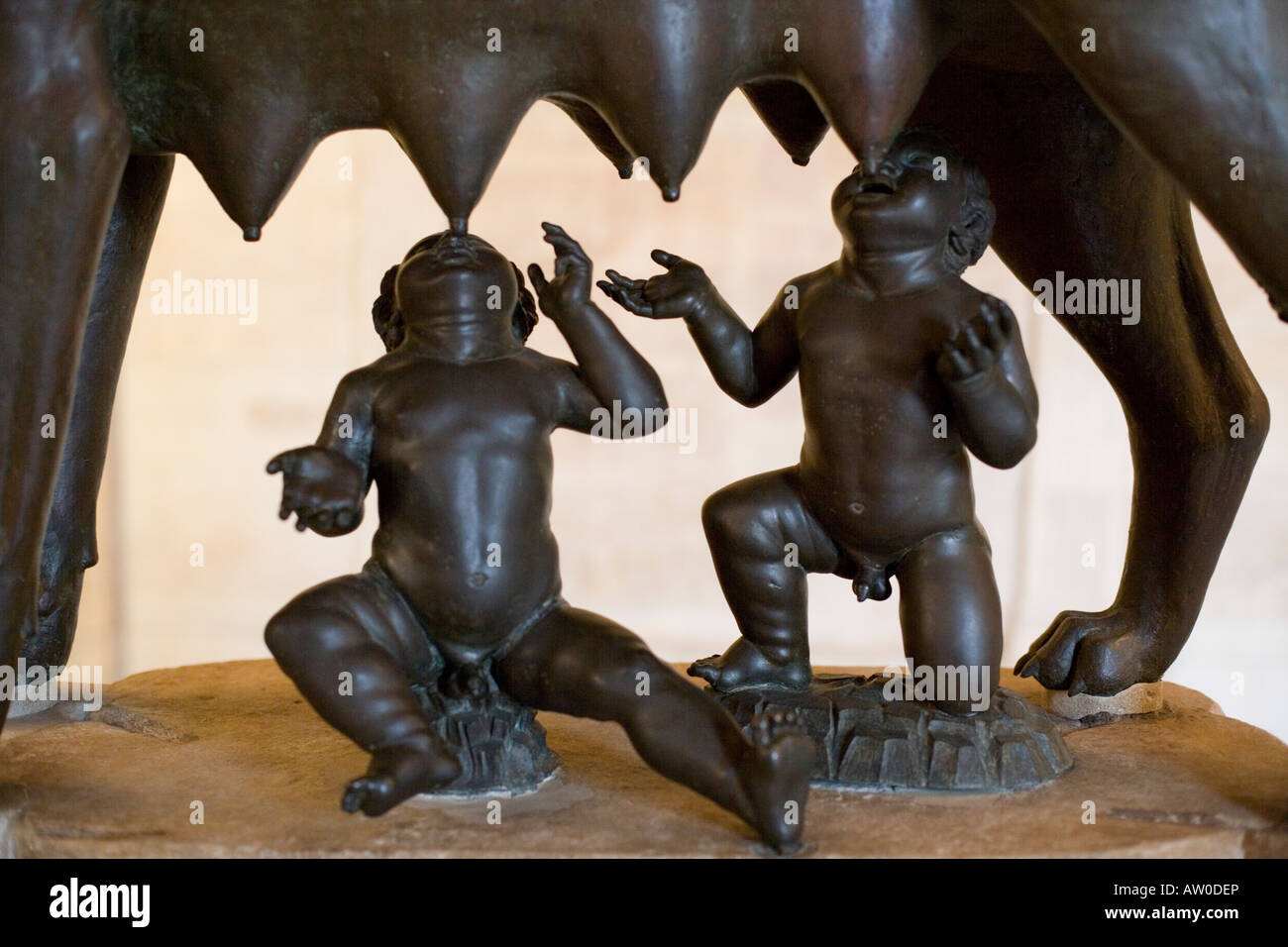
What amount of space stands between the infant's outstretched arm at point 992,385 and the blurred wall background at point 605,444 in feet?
4.22

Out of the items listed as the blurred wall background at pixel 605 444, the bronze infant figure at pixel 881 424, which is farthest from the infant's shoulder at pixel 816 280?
the blurred wall background at pixel 605 444

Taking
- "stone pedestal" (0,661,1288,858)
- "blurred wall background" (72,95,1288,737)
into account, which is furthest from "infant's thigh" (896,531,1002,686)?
"blurred wall background" (72,95,1288,737)

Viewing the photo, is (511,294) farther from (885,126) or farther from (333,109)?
(885,126)

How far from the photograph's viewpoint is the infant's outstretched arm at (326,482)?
1.14 metres

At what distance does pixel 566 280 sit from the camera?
4.07 feet

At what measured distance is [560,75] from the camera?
3.90 ft

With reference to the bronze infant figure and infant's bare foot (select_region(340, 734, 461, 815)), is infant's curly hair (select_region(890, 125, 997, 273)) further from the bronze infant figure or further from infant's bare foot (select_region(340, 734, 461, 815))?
infant's bare foot (select_region(340, 734, 461, 815))

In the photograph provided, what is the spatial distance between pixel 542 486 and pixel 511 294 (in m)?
0.15

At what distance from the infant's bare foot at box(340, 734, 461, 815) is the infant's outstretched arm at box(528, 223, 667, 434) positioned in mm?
270

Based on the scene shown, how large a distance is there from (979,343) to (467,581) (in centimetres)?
40

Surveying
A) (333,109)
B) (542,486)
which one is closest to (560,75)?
(333,109)

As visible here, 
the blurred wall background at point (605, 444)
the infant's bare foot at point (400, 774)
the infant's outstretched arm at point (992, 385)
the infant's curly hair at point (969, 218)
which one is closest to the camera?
the infant's bare foot at point (400, 774)

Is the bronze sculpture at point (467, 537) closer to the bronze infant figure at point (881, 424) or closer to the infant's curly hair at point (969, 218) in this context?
the bronze infant figure at point (881, 424)

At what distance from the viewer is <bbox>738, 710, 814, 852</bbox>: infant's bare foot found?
1.07m
